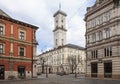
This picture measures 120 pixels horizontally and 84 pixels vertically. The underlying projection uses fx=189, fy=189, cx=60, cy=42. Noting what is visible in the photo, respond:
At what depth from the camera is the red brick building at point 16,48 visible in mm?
35875

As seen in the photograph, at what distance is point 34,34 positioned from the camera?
142 ft

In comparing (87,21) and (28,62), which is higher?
(87,21)

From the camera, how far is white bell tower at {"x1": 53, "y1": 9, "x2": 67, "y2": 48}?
12331 centimetres

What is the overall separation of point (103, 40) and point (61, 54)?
7468 centimetres

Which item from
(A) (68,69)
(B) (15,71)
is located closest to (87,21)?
(B) (15,71)

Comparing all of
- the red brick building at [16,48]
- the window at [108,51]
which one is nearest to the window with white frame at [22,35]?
the red brick building at [16,48]

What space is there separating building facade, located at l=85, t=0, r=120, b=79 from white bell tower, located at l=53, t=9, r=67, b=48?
7738 centimetres

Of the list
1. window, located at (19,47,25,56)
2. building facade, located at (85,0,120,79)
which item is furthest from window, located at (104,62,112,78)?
window, located at (19,47,25,56)

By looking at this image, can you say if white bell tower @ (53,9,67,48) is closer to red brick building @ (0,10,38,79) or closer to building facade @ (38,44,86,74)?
building facade @ (38,44,86,74)

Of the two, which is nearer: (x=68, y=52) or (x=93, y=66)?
(x=93, y=66)

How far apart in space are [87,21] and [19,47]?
17590mm

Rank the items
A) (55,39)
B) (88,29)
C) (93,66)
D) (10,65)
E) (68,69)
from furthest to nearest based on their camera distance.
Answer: (55,39)
(68,69)
(88,29)
(93,66)
(10,65)

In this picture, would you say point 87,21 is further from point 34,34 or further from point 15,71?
point 15,71

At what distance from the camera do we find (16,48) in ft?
126
